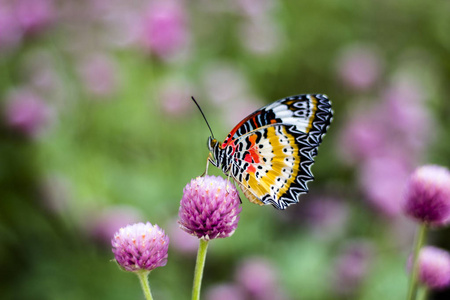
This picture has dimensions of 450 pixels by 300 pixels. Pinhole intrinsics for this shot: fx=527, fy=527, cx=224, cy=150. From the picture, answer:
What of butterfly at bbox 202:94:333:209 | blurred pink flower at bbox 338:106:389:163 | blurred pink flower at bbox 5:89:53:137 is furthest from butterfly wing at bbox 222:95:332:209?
blurred pink flower at bbox 338:106:389:163

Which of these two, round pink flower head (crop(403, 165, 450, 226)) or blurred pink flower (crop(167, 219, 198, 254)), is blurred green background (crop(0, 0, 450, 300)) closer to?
blurred pink flower (crop(167, 219, 198, 254))

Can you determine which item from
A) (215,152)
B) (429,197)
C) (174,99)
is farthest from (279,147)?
(174,99)

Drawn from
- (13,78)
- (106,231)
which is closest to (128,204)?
(106,231)

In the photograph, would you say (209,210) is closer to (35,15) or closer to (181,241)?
(181,241)

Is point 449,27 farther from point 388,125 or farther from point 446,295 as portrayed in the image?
point 446,295

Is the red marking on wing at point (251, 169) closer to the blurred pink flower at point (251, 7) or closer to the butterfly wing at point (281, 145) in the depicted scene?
the butterfly wing at point (281, 145)

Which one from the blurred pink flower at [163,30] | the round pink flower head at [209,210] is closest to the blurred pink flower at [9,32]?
the blurred pink flower at [163,30]
